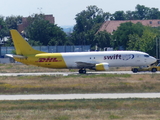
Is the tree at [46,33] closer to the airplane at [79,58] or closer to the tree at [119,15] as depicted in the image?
the tree at [119,15]

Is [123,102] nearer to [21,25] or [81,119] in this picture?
[81,119]

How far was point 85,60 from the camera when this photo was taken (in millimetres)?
52312

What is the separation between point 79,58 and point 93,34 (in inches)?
2903

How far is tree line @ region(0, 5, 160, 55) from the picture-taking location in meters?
89.2

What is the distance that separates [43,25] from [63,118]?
103 metres

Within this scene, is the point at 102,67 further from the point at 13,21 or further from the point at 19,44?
the point at 13,21

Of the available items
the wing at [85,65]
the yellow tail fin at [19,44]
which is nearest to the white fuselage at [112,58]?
the wing at [85,65]

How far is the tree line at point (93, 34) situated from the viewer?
293 ft

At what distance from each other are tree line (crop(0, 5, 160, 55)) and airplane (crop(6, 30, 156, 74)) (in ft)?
90.2

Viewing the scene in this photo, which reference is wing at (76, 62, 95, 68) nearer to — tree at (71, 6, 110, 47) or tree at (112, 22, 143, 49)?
tree at (112, 22, 143, 49)

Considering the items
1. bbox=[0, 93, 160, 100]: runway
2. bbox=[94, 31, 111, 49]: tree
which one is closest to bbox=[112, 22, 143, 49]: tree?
bbox=[94, 31, 111, 49]: tree

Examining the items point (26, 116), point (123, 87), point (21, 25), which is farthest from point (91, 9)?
point (26, 116)

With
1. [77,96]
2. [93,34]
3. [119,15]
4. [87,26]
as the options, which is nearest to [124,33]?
[93,34]

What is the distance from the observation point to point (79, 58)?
52.4 m
